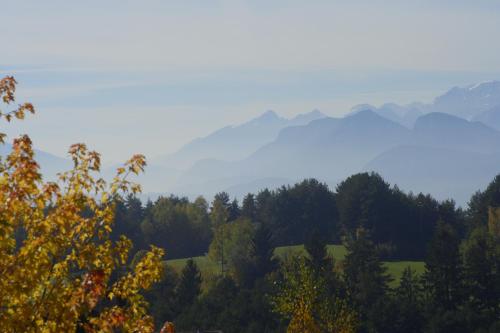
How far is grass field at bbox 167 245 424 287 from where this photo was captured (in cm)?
11912

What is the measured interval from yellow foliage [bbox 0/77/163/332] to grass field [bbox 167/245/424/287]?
100 meters

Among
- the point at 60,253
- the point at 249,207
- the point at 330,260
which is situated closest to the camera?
the point at 60,253

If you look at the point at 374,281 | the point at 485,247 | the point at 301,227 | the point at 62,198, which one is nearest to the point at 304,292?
the point at 62,198

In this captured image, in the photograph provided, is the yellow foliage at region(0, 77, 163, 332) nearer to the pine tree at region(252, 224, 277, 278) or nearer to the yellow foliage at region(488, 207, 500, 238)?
the pine tree at region(252, 224, 277, 278)

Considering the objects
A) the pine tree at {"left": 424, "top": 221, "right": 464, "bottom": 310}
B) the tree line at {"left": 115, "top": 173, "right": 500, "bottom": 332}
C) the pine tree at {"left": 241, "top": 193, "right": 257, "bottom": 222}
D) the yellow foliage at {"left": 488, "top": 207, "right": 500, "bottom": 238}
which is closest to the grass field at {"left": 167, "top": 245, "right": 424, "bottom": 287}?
the tree line at {"left": 115, "top": 173, "right": 500, "bottom": 332}

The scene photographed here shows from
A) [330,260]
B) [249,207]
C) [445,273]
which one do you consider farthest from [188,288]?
[249,207]

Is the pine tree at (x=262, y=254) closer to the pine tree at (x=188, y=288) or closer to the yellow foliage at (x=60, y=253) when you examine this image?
the pine tree at (x=188, y=288)

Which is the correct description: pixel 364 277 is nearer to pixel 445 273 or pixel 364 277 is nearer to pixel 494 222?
pixel 445 273

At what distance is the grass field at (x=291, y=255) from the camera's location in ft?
391

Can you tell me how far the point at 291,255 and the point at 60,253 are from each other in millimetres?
104621

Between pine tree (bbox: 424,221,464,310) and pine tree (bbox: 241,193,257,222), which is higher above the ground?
pine tree (bbox: 241,193,257,222)

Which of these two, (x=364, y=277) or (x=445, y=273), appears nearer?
(x=364, y=277)

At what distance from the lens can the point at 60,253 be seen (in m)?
14.3

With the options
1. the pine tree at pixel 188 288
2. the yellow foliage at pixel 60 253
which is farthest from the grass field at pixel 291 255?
the yellow foliage at pixel 60 253
